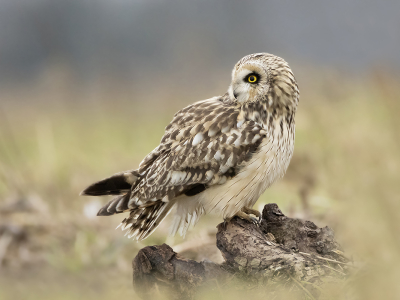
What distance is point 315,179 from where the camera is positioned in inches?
144

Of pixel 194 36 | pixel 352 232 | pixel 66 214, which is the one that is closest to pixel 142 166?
pixel 66 214

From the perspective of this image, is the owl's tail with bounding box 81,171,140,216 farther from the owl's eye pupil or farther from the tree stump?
the owl's eye pupil

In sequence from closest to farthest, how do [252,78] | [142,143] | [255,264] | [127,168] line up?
1. [255,264]
2. [252,78]
3. [127,168]
4. [142,143]

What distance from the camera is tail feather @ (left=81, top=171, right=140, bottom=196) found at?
2.49 metres

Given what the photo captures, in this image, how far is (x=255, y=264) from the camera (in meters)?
1.79

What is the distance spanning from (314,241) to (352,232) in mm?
1504

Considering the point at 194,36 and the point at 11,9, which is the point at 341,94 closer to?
the point at 194,36

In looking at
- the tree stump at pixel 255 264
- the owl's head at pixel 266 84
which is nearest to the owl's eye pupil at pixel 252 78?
the owl's head at pixel 266 84

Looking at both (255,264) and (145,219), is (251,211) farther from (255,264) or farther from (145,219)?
(255,264)

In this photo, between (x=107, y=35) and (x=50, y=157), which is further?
(x=107, y=35)

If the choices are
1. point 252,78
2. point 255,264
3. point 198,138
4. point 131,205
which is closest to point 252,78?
point 252,78

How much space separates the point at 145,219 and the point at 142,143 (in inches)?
107

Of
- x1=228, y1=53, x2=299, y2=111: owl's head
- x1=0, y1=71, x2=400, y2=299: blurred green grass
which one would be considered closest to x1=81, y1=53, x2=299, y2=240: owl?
x1=228, y1=53, x2=299, y2=111: owl's head

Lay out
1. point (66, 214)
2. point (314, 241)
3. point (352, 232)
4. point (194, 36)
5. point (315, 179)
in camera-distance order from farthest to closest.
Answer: point (194, 36)
point (66, 214)
point (315, 179)
point (314, 241)
point (352, 232)
